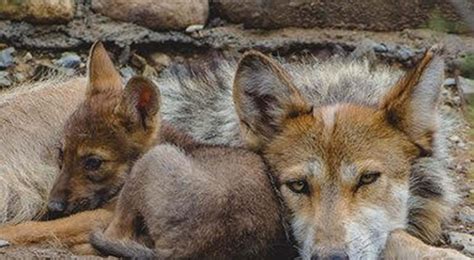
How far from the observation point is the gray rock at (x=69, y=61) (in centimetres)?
715

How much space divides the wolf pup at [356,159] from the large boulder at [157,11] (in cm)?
219

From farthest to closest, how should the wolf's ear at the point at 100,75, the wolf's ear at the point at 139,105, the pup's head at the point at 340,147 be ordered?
the wolf's ear at the point at 100,75, the wolf's ear at the point at 139,105, the pup's head at the point at 340,147

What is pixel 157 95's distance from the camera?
5191 millimetres

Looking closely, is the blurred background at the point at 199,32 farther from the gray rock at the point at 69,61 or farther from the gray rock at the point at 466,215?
the gray rock at the point at 466,215

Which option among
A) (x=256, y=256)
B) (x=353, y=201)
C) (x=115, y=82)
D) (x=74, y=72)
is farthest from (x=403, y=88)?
(x=74, y=72)

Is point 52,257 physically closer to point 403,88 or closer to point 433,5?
point 403,88

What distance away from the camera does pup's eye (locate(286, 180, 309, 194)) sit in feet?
15.3

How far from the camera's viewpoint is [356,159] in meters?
4.63

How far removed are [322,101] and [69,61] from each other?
2362mm

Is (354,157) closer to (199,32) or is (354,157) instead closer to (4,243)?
(4,243)

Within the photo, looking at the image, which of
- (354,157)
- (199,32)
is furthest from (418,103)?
(199,32)

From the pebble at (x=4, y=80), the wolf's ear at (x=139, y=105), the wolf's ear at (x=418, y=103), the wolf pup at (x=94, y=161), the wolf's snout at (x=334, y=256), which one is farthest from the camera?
the pebble at (x=4, y=80)

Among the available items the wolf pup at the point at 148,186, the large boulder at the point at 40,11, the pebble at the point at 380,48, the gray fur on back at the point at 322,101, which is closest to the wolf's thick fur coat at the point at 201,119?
the gray fur on back at the point at 322,101

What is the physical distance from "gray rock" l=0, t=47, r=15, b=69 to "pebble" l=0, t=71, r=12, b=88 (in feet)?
0.14
